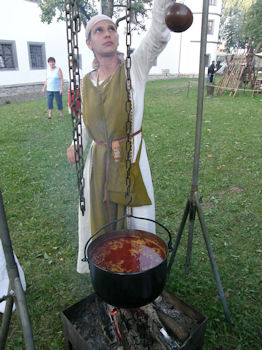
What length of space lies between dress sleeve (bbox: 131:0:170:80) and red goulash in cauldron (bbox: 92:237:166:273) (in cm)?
116

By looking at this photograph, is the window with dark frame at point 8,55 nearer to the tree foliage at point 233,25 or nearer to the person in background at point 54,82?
the person in background at point 54,82

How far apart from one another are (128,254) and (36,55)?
17272 millimetres

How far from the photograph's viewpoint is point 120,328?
191 cm

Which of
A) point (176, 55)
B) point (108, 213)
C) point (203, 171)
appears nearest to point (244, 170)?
point (203, 171)

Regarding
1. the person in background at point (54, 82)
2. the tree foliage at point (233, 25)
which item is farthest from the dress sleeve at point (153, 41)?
the tree foliage at point (233, 25)

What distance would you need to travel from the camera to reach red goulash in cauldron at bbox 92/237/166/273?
1.69 m

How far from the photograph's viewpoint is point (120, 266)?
1.70m

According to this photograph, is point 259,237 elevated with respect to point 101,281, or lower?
lower

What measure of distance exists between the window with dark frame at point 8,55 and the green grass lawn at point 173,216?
866cm

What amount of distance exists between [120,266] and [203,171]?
12.1ft

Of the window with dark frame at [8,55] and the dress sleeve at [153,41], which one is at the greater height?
the window with dark frame at [8,55]

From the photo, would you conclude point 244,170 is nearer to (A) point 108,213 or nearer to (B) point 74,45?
(A) point 108,213

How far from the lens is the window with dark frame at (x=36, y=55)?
1598cm

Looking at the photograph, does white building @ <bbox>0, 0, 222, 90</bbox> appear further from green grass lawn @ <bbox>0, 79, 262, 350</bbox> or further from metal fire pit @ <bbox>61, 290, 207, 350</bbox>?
metal fire pit @ <bbox>61, 290, 207, 350</bbox>
